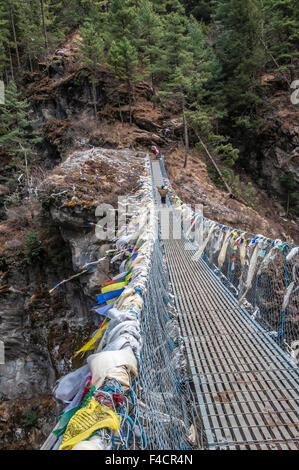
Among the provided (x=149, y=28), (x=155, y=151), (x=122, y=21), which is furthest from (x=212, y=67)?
(x=155, y=151)

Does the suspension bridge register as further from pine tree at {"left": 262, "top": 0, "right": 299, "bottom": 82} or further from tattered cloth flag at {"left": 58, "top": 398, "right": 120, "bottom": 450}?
pine tree at {"left": 262, "top": 0, "right": 299, "bottom": 82}

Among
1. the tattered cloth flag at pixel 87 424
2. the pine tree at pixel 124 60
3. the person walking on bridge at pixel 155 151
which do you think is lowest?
the tattered cloth flag at pixel 87 424

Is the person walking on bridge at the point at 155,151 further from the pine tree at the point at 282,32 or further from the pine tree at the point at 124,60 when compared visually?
the pine tree at the point at 282,32

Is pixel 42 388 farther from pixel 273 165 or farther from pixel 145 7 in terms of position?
pixel 145 7

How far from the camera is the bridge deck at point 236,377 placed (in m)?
2.27

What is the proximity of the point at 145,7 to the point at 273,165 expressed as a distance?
15193 mm

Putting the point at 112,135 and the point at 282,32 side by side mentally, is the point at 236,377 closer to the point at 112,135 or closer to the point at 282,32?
the point at 112,135

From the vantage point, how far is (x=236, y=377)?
2.96m

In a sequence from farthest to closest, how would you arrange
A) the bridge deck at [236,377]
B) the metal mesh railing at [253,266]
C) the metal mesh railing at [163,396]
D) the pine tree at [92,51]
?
the pine tree at [92,51] < the metal mesh railing at [253,266] < the bridge deck at [236,377] < the metal mesh railing at [163,396]

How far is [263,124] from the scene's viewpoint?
19578 mm

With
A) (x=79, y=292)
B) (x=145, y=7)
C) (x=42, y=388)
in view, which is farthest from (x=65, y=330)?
(x=145, y=7)

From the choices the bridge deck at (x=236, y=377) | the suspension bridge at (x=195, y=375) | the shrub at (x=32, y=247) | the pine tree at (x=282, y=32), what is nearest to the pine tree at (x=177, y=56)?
the pine tree at (x=282, y=32)

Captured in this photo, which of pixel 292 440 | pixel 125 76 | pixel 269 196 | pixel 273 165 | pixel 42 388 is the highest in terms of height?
pixel 125 76

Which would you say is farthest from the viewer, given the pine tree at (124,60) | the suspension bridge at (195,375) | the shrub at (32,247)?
the pine tree at (124,60)
